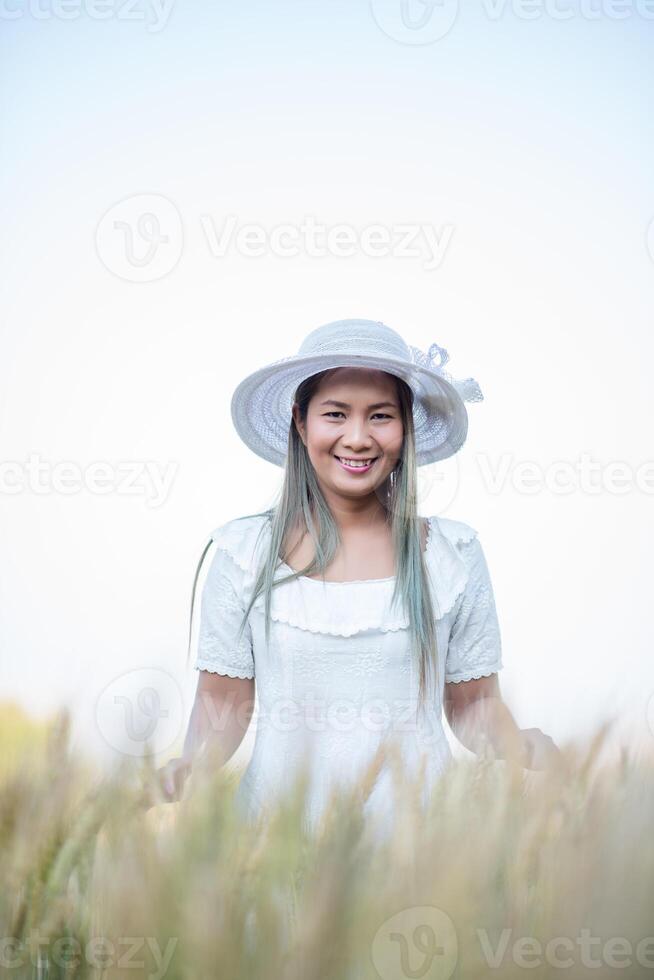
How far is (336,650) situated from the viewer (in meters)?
1.59

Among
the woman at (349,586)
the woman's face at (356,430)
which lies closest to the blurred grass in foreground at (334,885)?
the woman at (349,586)

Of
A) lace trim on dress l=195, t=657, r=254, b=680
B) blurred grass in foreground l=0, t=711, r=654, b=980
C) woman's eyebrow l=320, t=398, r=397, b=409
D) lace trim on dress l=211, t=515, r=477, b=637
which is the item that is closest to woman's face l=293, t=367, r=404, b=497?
woman's eyebrow l=320, t=398, r=397, b=409

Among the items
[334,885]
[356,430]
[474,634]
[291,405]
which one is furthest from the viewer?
[291,405]

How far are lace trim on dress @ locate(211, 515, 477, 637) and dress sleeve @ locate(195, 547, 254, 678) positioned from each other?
23 millimetres

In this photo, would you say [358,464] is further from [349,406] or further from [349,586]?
[349,586]

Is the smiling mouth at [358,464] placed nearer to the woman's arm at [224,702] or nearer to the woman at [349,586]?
the woman at [349,586]

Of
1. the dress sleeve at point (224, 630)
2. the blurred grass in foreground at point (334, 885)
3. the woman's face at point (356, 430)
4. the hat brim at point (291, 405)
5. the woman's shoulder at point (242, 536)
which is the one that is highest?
the hat brim at point (291, 405)

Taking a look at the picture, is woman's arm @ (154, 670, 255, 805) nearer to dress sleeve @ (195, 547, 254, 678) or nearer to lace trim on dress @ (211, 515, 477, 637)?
dress sleeve @ (195, 547, 254, 678)

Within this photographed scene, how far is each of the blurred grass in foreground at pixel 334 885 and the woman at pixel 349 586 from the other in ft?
3.47

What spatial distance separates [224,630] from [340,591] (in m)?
0.22

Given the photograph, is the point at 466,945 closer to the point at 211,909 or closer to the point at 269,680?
the point at 211,909

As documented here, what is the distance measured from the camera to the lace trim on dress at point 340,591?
1.60 meters

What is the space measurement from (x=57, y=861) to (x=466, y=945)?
19 cm

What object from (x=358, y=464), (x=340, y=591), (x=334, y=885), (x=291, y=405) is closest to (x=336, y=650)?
(x=340, y=591)
